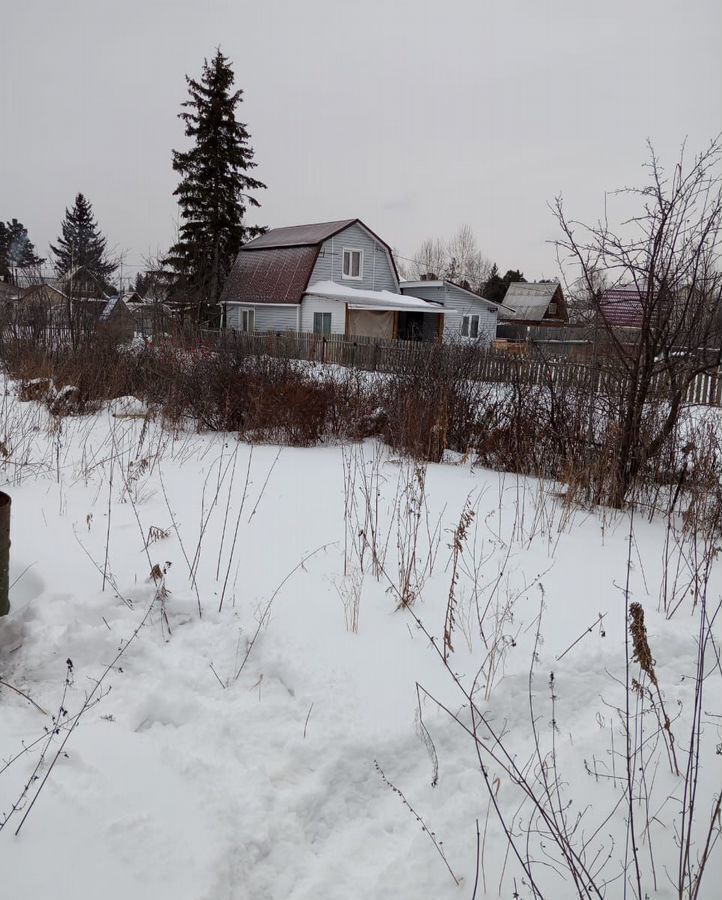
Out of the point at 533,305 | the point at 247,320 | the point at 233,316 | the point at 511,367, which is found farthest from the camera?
the point at 533,305

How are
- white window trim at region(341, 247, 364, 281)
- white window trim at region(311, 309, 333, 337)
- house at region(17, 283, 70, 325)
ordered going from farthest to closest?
white window trim at region(341, 247, 364, 281) → white window trim at region(311, 309, 333, 337) → house at region(17, 283, 70, 325)

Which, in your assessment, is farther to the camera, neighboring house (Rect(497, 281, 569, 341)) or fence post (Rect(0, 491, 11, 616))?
neighboring house (Rect(497, 281, 569, 341))

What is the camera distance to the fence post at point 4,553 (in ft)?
10.0

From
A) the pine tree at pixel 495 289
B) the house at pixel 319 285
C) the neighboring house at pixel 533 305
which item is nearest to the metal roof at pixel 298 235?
the house at pixel 319 285

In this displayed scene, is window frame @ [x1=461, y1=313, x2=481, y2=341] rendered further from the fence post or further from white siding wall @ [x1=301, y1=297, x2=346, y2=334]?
the fence post

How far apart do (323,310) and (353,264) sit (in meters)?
3.28

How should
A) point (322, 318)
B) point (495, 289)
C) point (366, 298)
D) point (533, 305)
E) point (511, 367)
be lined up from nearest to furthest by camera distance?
point (511, 367)
point (366, 298)
point (322, 318)
point (533, 305)
point (495, 289)

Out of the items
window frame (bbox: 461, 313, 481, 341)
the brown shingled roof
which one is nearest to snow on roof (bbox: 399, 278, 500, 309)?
window frame (bbox: 461, 313, 481, 341)

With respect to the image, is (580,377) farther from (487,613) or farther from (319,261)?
(319,261)

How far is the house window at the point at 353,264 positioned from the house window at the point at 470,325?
6239 millimetres

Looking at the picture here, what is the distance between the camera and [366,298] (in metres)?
27.5

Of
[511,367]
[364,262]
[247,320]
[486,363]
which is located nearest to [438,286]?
[364,262]

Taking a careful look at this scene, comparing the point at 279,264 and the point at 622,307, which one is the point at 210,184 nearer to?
the point at 279,264

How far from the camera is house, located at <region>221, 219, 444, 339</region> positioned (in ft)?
89.9
